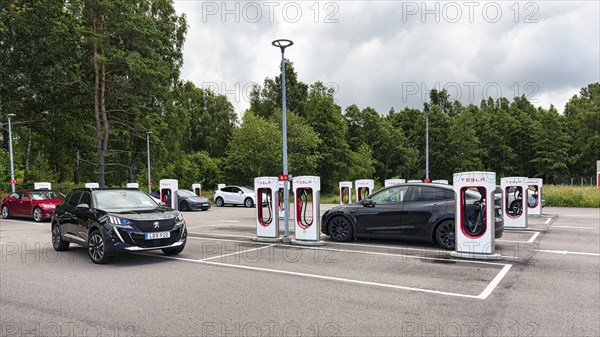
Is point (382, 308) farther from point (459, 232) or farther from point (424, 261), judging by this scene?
point (459, 232)

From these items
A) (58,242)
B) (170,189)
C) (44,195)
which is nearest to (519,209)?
(58,242)

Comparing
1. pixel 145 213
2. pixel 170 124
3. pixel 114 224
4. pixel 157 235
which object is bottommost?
pixel 157 235

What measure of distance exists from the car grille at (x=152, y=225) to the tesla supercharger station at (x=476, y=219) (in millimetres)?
5682

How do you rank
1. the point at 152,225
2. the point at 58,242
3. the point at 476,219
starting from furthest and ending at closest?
the point at 58,242 < the point at 476,219 < the point at 152,225

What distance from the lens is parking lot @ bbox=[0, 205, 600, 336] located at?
189 inches

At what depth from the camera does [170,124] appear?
1591 inches

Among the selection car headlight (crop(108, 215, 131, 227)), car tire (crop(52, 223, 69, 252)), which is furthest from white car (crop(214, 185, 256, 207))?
car headlight (crop(108, 215, 131, 227))

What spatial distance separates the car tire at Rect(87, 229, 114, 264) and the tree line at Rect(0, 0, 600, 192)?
2496 cm

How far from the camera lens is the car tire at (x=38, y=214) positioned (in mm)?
17562

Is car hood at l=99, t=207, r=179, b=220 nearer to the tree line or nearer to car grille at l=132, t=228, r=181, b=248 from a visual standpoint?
car grille at l=132, t=228, r=181, b=248

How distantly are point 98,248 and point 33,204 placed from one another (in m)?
12.0

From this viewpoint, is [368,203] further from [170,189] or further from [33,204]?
[33,204]

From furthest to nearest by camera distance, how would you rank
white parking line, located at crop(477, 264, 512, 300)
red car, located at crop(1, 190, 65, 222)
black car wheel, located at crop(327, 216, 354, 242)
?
red car, located at crop(1, 190, 65, 222), black car wheel, located at crop(327, 216, 354, 242), white parking line, located at crop(477, 264, 512, 300)

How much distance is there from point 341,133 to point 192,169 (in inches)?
768
